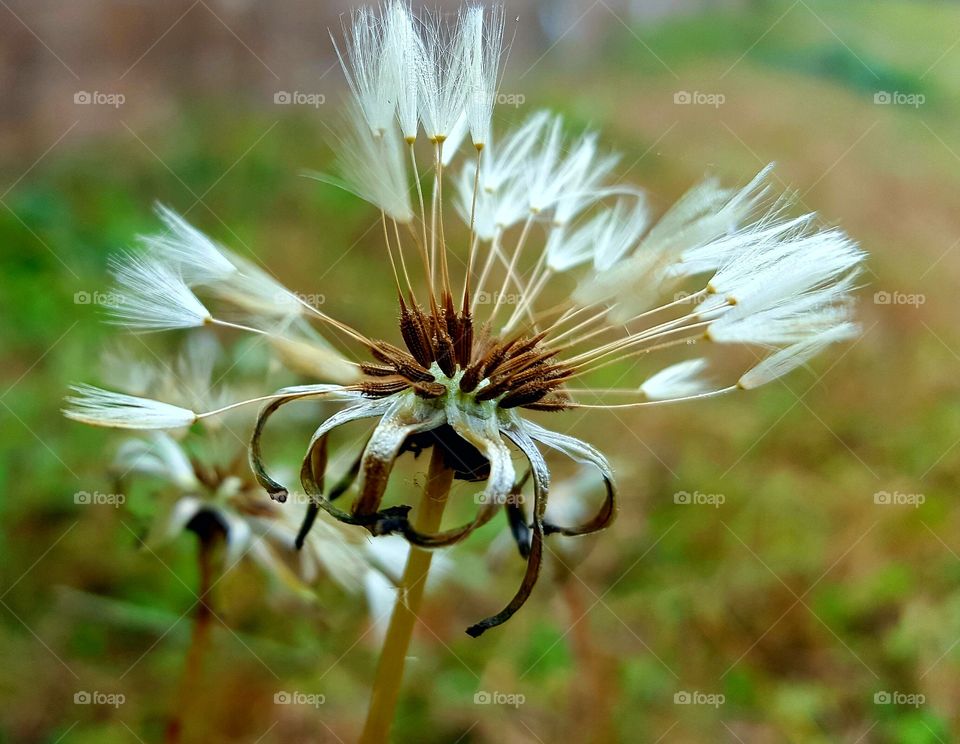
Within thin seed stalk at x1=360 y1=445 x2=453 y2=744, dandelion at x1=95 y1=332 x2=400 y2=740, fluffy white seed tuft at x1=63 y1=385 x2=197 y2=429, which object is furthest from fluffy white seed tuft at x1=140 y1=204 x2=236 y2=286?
thin seed stalk at x1=360 y1=445 x2=453 y2=744

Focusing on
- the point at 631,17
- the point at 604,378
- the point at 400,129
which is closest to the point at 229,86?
the point at 631,17

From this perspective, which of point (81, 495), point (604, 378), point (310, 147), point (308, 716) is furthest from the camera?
point (310, 147)

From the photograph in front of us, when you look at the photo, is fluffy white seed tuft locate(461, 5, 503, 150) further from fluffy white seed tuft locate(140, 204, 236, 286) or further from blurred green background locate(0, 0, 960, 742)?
blurred green background locate(0, 0, 960, 742)

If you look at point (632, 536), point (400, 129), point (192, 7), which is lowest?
point (632, 536)

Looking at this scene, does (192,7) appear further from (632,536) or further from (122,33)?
(632,536)

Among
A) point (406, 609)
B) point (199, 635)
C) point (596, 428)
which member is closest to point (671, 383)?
point (406, 609)

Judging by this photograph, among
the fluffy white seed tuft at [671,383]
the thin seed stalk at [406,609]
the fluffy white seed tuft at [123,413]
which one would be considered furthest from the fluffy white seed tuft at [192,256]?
the fluffy white seed tuft at [671,383]

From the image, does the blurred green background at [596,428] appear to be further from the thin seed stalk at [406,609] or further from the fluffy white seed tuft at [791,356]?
the thin seed stalk at [406,609]

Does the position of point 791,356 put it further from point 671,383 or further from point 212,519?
point 212,519
